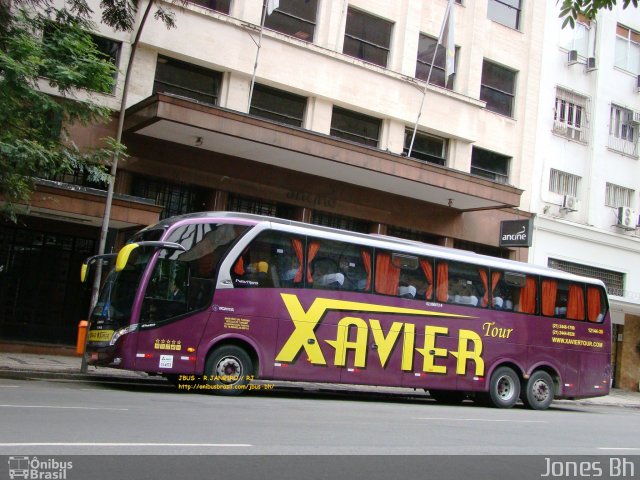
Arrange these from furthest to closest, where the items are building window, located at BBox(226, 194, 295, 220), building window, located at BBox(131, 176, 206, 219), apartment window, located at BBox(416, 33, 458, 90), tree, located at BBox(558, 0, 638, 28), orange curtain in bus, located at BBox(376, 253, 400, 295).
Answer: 1. apartment window, located at BBox(416, 33, 458, 90)
2. building window, located at BBox(226, 194, 295, 220)
3. building window, located at BBox(131, 176, 206, 219)
4. orange curtain in bus, located at BBox(376, 253, 400, 295)
5. tree, located at BBox(558, 0, 638, 28)

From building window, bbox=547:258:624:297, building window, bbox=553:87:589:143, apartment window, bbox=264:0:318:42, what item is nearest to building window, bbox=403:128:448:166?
apartment window, bbox=264:0:318:42

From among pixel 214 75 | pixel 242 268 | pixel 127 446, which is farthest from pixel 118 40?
pixel 127 446

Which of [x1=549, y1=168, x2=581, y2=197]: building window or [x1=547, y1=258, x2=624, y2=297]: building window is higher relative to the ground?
[x1=549, y1=168, x2=581, y2=197]: building window

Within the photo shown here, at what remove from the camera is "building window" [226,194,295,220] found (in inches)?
875

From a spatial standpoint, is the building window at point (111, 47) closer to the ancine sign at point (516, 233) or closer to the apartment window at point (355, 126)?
the apartment window at point (355, 126)

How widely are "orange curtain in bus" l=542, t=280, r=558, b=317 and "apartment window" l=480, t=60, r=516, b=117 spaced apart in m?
11.8

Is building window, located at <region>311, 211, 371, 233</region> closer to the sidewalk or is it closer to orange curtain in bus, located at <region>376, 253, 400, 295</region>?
the sidewalk

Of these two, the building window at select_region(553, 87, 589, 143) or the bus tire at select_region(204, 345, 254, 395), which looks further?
the building window at select_region(553, 87, 589, 143)

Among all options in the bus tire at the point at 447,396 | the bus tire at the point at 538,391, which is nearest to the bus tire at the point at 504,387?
the bus tire at the point at 538,391

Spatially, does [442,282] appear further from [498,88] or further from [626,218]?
[626,218]

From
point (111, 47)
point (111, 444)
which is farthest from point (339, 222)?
point (111, 444)

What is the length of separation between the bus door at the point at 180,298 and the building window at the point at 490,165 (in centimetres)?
1603

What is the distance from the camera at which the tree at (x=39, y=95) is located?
511 inches

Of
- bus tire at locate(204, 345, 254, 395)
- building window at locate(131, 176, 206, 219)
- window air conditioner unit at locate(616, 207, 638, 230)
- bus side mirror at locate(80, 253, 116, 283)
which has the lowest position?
bus tire at locate(204, 345, 254, 395)
